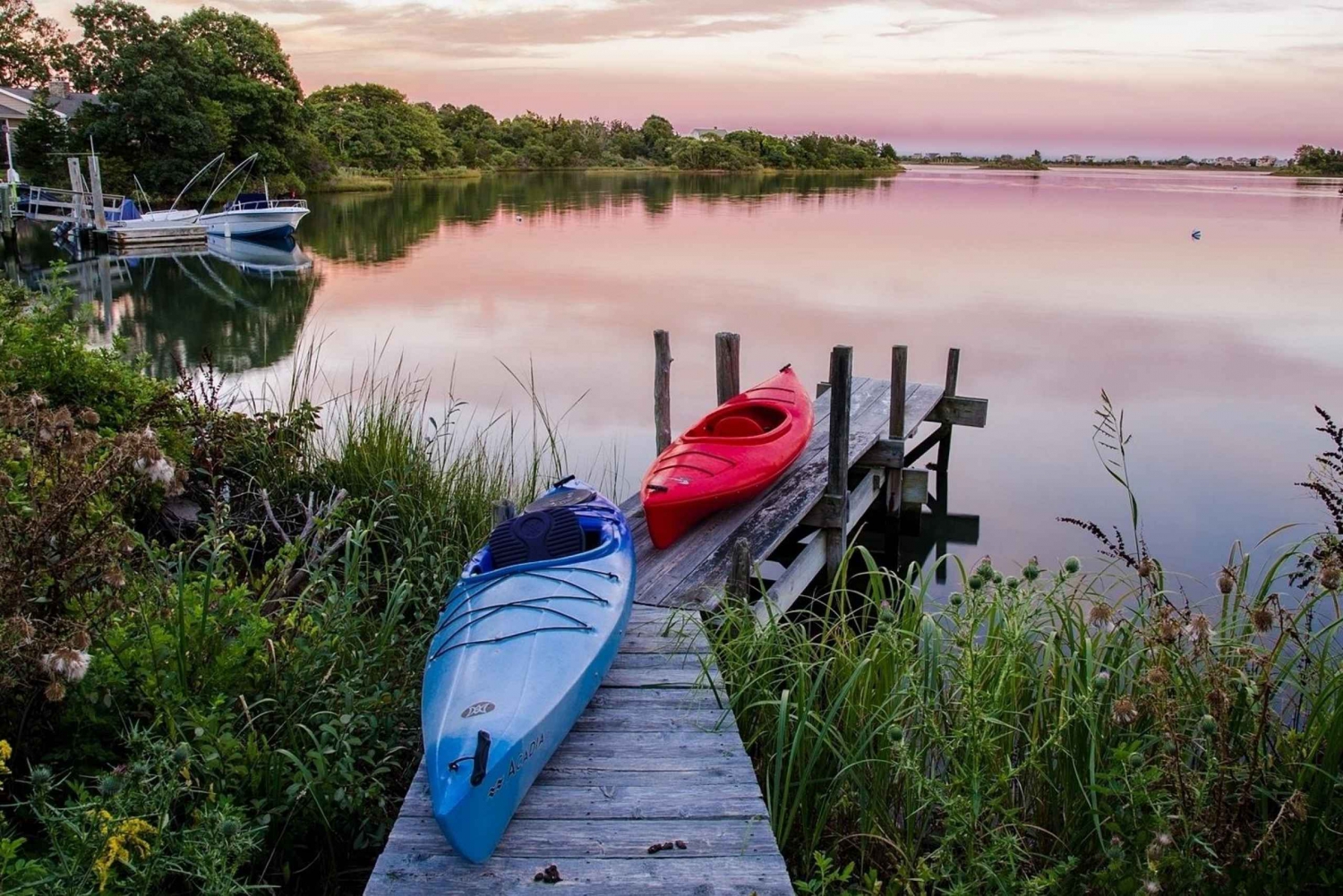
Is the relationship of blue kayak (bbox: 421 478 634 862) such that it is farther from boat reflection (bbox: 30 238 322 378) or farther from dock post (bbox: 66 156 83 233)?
dock post (bbox: 66 156 83 233)

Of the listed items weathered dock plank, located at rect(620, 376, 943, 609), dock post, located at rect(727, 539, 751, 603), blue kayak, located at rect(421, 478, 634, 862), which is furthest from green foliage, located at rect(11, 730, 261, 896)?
dock post, located at rect(727, 539, 751, 603)

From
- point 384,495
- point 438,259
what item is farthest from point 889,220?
point 384,495

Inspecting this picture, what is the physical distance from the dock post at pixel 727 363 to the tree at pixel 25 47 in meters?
53.2

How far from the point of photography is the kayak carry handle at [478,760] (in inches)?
113

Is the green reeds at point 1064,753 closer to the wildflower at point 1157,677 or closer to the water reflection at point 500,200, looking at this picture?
the wildflower at point 1157,677

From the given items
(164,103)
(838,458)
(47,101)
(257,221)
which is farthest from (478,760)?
(47,101)

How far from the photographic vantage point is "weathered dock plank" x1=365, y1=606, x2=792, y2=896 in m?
2.81

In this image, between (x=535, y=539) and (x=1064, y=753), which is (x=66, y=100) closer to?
(x=535, y=539)

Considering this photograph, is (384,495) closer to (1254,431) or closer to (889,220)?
(1254,431)

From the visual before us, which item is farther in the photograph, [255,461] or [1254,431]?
[1254,431]

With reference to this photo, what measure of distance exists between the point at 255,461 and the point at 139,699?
3804mm

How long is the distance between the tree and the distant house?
15.7 feet

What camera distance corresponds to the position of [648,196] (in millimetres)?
49688

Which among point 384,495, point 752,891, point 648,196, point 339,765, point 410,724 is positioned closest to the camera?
point 752,891
